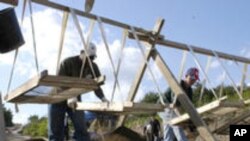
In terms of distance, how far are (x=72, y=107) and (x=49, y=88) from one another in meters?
0.80

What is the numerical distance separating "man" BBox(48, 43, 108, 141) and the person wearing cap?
3.86 ft

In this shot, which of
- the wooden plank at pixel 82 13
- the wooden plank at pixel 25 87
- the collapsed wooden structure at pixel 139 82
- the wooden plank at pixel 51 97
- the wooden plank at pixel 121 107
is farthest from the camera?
the wooden plank at pixel 82 13

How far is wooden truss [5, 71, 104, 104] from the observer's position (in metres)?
4.34

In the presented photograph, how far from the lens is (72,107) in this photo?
5473mm

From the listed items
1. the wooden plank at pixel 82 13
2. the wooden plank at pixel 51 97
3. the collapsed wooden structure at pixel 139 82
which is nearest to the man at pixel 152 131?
the collapsed wooden structure at pixel 139 82

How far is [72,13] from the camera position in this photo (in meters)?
5.88

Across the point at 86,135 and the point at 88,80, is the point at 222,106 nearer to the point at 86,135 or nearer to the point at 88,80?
the point at 86,135

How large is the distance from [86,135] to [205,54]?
307 cm

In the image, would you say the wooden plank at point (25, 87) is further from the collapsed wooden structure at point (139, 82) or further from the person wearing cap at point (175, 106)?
the person wearing cap at point (175, 106)

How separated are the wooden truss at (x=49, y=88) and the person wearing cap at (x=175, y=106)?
6.02 feet

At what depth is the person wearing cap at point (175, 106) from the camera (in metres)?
6.57

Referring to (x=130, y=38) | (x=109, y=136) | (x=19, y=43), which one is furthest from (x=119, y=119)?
(x=19, y=43)

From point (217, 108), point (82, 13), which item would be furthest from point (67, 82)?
point (217, 108)

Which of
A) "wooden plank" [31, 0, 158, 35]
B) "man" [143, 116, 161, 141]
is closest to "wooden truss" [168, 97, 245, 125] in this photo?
"wooden plank" [31, 0, 158, 35]
